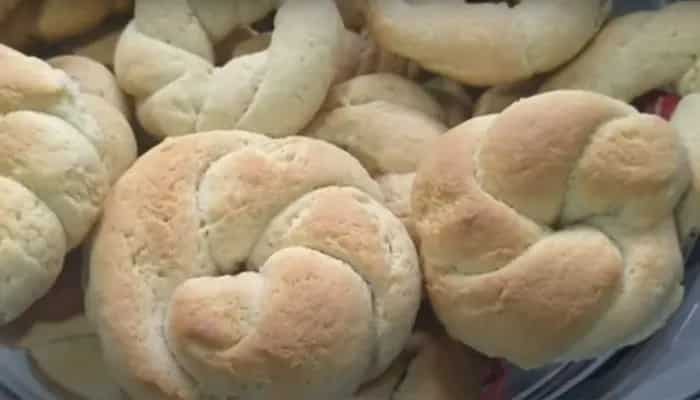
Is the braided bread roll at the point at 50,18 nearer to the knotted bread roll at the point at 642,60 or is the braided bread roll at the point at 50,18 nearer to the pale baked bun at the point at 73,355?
the pale baked bun at the point at 73,355

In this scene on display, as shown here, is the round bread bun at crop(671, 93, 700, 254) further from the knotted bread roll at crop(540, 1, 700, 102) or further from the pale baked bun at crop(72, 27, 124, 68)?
the pale baked bun at crop(72, 27, 124, 68)

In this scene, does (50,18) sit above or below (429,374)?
above

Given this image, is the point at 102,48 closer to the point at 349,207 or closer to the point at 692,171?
the point at 349,207

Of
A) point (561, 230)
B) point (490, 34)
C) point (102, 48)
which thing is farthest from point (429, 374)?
point (102, 48)

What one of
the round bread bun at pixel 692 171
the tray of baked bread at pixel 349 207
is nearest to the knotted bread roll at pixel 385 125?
the tray of baked bread at pixel 349 207

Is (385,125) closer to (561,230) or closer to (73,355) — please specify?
(561,230)

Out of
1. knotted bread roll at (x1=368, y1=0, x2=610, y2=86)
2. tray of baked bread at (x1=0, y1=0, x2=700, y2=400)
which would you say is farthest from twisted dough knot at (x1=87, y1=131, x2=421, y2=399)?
knotted bread roll at (x1=368, y1=0, x2=610, y2=86)

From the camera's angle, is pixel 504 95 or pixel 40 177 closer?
pixel 40 177
